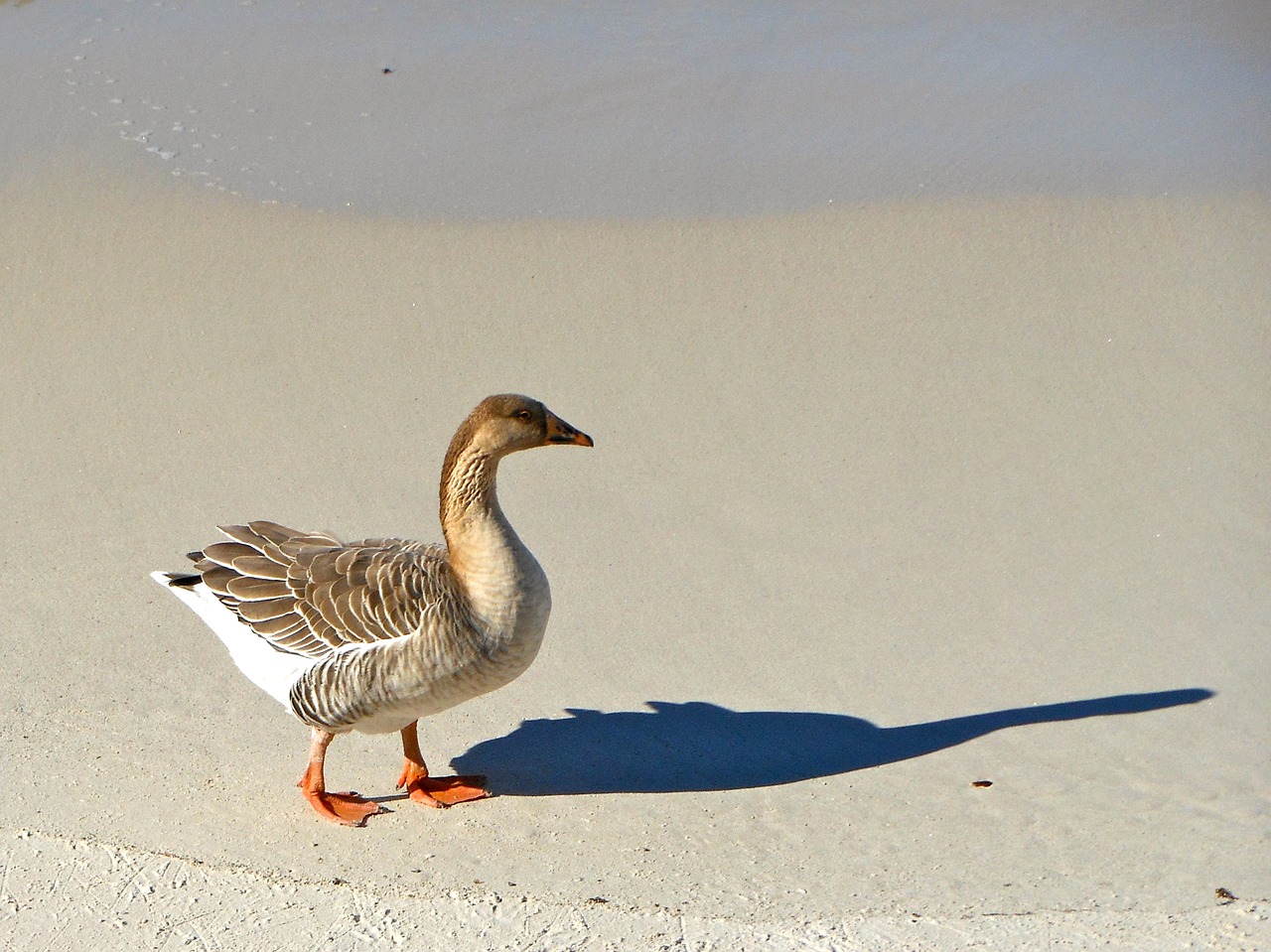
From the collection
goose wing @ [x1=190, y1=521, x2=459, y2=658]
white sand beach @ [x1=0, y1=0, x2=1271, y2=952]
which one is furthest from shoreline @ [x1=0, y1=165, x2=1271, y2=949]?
goose wing @ [x1=190, y1=521, x2=459, y2=658]

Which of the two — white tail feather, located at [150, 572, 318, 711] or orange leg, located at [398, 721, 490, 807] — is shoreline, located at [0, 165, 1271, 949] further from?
white tail feather, located at [150, 572, 318, 711]

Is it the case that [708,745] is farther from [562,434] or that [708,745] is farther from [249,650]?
[249,650]

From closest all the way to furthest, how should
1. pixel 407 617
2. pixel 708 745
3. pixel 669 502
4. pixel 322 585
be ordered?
pixel 407 617 < pixel 322 585 < pixel 708 745 < pixel 669 502

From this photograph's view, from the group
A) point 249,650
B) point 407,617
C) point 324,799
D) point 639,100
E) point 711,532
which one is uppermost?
point 639,100

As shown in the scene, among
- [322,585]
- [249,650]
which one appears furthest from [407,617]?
[249,650]

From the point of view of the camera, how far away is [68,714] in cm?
456

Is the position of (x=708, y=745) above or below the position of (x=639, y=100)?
below

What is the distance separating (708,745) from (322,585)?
1390 millimetres

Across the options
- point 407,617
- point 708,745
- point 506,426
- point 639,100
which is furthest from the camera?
point 639,100

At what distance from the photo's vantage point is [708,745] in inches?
180

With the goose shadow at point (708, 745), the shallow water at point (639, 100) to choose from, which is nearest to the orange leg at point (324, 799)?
the goose shadow at point (708, 745)

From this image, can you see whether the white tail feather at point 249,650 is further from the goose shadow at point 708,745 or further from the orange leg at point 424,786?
the goose shadow at point 708,745

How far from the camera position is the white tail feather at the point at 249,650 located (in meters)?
4.17

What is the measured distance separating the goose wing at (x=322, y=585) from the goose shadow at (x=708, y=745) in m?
0.73
